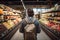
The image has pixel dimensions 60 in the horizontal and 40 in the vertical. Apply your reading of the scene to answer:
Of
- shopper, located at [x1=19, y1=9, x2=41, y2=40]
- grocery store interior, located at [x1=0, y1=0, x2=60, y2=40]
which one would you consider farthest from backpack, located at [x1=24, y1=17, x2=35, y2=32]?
grocery store interior, located at [x1=0, y1=0, x2=60, y2=40]

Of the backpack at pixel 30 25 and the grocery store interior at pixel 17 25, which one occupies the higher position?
the backpack at pixel 30 25

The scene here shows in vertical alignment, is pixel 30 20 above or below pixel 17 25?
above

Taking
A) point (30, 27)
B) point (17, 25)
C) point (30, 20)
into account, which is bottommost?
point (17, 25)

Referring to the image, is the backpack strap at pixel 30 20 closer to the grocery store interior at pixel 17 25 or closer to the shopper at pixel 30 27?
the shopper at pixel 30 27

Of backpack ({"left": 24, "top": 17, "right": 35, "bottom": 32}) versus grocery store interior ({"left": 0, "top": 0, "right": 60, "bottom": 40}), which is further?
grocery store interior ({"left": 0, "top": 0, "right": 60, "bottom": 40})

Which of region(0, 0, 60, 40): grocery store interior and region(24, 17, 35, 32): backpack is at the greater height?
region(24, 17, 35, 32): backpack

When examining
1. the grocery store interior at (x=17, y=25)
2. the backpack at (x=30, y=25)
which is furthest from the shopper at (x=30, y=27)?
the grocery store interior at (x=17, y=25)

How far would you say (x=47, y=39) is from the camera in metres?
7.79

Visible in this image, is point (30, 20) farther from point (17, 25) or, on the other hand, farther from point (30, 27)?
point (17, 25)

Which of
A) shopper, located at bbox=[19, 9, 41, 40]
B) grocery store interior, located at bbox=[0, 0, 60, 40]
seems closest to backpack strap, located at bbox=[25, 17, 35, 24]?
shopper, located at bbox=[19, 9, 41, 40]

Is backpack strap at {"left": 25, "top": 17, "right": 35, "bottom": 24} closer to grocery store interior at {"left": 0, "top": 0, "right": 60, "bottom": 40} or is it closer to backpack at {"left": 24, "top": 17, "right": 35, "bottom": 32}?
backpack at {"left": 24, "top": 17, "right": 35, "bottom": 32}

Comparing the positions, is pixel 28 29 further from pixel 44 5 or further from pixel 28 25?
pixel 44 5

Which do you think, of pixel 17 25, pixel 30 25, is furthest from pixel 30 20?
pixel 17 25

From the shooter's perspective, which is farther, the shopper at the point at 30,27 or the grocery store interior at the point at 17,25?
the grocery store interior at the point at 17,25
